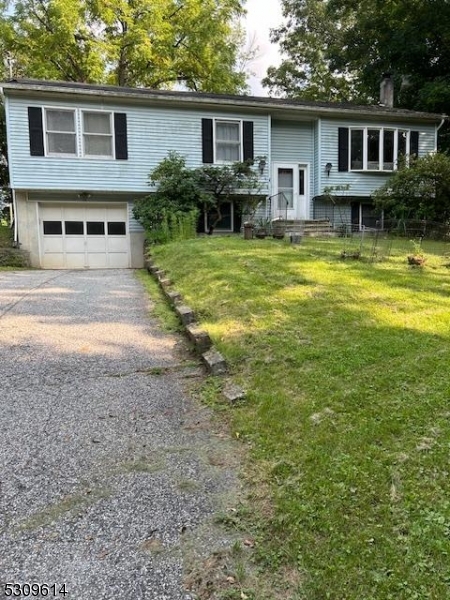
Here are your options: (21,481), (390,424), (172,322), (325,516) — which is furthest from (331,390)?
(172,322)

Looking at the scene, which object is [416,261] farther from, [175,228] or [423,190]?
[423,190]

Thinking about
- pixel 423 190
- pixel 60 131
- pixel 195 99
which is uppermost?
pixel 195 99

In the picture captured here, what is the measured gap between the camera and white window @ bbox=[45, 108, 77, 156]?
13594 mm

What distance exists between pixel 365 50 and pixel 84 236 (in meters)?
17.7

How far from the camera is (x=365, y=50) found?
2289cm

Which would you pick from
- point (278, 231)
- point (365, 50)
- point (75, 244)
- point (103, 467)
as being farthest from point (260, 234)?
point (365, 50)

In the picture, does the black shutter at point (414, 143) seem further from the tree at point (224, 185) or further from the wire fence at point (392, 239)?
the tree at point (224, 185)

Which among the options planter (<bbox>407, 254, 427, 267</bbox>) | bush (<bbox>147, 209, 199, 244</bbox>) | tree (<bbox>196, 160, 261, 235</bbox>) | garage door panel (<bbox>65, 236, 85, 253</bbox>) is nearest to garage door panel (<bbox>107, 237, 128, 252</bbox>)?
garage door panel (<bbox>65, 236, 85, 253</bbox>)

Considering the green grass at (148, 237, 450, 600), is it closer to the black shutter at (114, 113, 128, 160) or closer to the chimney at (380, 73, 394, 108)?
the black shutter at (114, 113, 128, 160)

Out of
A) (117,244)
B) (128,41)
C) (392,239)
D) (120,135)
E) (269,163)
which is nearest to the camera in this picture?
(392,239)

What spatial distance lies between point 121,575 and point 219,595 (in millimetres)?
409

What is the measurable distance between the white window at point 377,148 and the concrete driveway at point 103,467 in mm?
13589

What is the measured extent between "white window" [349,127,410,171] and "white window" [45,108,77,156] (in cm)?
938

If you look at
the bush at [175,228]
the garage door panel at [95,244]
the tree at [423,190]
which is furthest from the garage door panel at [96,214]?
the tree at [423,190]
